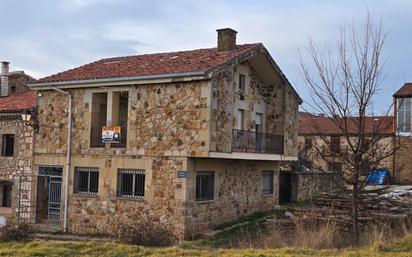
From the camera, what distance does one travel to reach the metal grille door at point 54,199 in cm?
2047

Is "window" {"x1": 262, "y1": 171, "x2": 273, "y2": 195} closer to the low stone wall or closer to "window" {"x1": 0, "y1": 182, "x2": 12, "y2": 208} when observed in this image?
the low stone wall

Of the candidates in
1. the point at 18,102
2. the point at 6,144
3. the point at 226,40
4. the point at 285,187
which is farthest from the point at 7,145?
the point at 285,187

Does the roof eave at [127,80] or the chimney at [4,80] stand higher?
the chimney at [4,80]

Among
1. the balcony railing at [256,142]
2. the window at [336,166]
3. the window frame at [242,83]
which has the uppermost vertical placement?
the window frame at [242,83]

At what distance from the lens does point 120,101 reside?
1991 centimetres

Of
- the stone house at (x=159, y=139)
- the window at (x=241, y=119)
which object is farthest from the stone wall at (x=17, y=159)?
the window at (x=241, y=119)

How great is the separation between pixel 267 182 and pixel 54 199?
31.1 feet

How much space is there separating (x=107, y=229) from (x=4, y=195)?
5900mm

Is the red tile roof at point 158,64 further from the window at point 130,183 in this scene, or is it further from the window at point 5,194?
the window at point 5,194

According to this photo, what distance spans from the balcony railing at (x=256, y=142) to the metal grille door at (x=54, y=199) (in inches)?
283

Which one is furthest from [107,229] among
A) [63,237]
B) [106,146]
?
[106,146]

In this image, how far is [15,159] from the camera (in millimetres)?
21422

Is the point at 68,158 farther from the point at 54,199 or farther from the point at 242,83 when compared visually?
the point at 242,83

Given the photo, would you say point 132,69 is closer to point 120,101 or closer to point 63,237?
point 120,101
